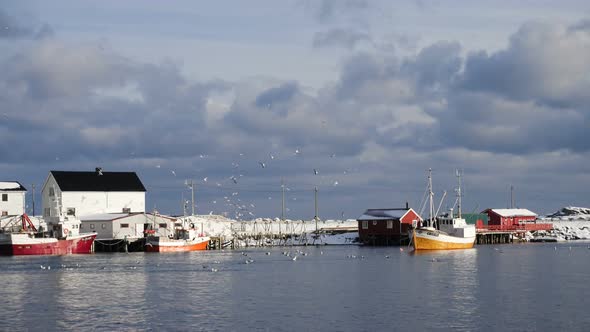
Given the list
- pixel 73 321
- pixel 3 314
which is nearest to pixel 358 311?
pixel 73 321

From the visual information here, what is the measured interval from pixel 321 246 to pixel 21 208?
1792 inches

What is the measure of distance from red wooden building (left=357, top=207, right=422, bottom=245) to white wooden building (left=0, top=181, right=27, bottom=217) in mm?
51440

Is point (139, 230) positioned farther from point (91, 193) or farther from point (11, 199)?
point (11, 199)

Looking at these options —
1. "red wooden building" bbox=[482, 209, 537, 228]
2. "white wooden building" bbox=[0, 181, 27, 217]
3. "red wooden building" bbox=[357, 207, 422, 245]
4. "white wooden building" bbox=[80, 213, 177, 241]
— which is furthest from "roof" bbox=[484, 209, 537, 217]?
"white wooden building" bbox=[0, 181, 27, 217]

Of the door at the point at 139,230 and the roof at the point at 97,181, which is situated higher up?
the roof at the point at 97,181

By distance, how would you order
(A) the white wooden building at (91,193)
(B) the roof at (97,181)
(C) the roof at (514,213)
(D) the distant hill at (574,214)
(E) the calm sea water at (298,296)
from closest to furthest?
(E) the calm sea water at (298,296) → (A) the white wooden building at (91,193) → (B) the roof at (97,181) → (C) the roof at (514,213) → (D) the distant hill at (574,214)

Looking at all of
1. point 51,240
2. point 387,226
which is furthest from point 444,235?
point 51,240

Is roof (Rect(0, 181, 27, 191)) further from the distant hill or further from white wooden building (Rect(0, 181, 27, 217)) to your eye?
the distant hill

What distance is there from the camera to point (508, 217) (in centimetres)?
14738

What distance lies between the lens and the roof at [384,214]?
131 meters

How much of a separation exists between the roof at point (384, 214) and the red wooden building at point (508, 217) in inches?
862

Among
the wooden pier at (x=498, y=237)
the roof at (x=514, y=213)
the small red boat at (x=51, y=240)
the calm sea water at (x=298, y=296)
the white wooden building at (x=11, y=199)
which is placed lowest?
the calm sea water at (x=298, y=296)

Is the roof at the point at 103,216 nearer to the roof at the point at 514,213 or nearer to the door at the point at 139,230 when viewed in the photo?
the door at the point at 139,230

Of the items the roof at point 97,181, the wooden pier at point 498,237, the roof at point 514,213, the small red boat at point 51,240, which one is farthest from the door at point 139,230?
the roof at point 514,213
